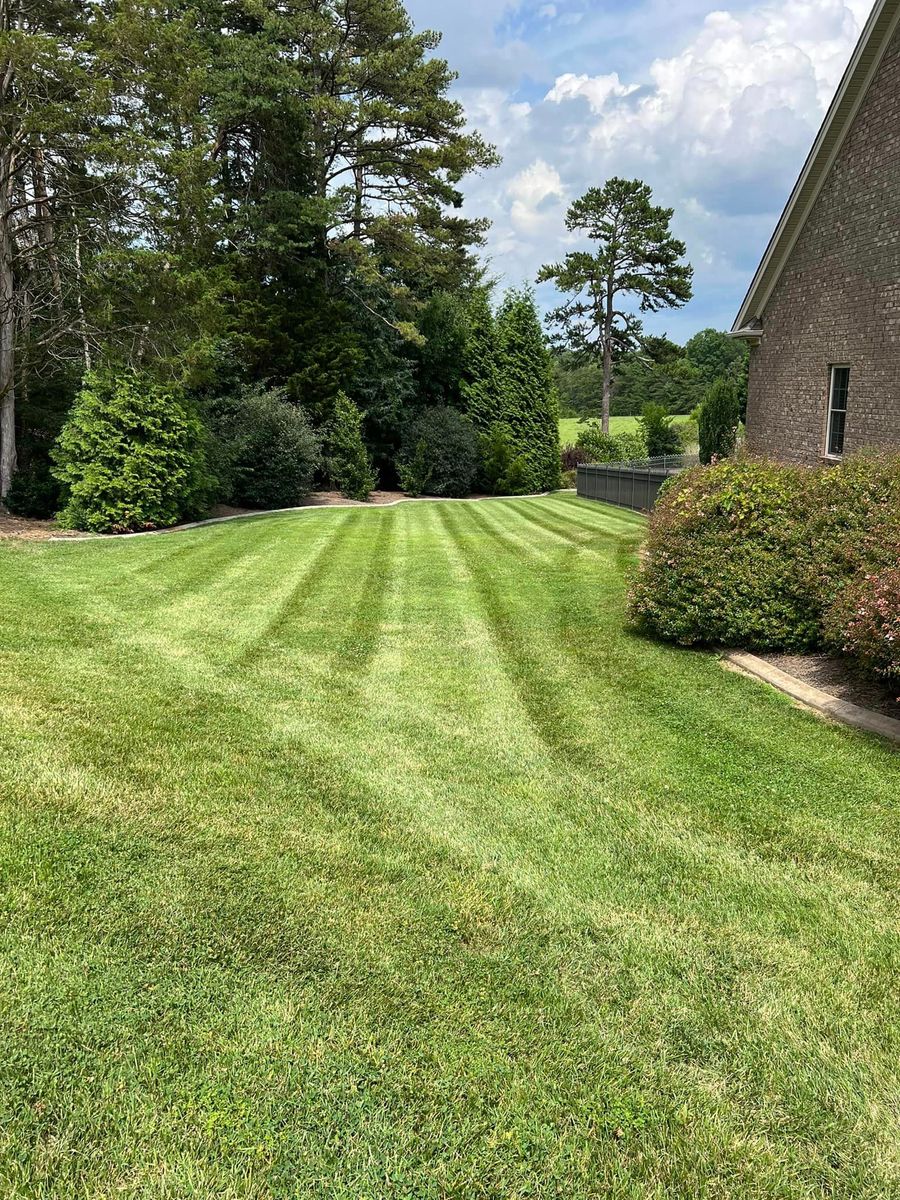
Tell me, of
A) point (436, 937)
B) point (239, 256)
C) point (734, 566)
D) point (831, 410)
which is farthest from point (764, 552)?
point (239, 256)

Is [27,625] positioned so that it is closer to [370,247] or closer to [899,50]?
[899,50]

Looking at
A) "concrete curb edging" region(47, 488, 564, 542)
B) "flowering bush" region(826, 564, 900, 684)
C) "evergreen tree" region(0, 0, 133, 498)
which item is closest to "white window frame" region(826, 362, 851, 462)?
"flowering bush" region(826, 564, 900, 684)

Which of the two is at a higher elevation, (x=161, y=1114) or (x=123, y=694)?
(x=123, y=694)

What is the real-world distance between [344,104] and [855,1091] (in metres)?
24.9

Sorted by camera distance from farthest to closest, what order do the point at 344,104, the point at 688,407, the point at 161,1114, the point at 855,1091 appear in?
the point at 688,407 → the point at 344,104 → the point at 855,1091 → the point at 161,1114

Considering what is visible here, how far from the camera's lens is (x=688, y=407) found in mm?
60562

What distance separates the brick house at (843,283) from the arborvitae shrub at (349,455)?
12416 millimetres

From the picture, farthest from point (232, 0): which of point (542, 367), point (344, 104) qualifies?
point (542, 367)

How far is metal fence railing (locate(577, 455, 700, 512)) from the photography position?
20659 mm

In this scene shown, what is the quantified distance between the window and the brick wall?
0.37 feet

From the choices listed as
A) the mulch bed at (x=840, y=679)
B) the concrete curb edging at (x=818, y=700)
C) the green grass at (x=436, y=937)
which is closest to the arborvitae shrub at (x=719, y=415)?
the mulch bed at (x=840, y=679)

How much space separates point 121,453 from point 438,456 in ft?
44.7

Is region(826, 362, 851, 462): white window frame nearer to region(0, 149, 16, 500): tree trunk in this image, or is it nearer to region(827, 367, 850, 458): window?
region(827, 367, 850, 458): window

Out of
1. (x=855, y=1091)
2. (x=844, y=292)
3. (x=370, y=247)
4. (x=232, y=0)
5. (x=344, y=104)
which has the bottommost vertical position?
(x=855, y=1091)
